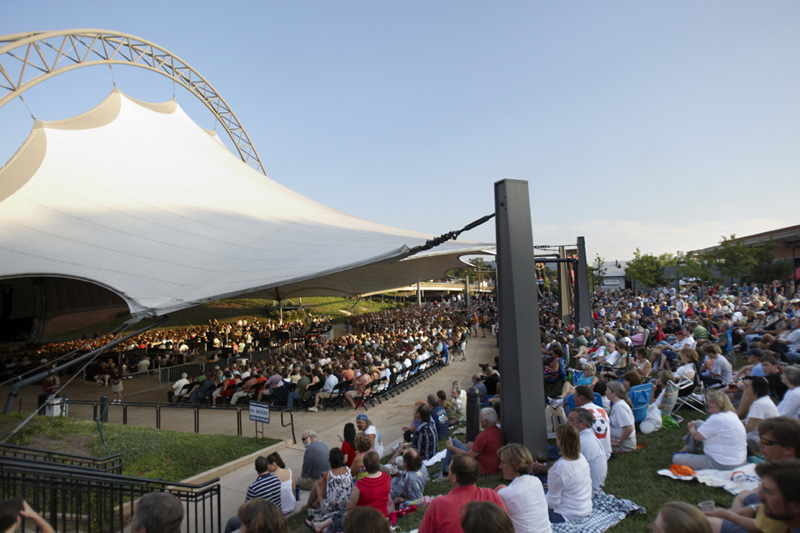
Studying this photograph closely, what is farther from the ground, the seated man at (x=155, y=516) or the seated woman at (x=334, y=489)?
the seated man at (x=155, y=516)

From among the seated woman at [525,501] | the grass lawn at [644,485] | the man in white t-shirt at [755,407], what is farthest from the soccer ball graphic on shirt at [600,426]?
the seated woman at [525,501]

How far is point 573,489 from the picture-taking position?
354 centimetres

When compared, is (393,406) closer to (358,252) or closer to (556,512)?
(358,252)

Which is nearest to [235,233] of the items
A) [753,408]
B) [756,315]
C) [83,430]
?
[83,430]

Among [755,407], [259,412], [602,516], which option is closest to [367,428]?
[259,412]

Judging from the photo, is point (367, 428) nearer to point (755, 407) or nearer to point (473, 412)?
point (473, 412)

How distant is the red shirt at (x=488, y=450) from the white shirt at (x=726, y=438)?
1.98 metres

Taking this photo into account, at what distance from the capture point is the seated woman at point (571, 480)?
3516 mm

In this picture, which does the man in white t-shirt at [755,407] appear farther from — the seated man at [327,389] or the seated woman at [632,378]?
the seated man at [327,389]

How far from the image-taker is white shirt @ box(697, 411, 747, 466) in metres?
Answer: 4.04

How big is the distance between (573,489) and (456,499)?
1379mm

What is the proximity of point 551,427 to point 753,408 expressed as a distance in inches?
104

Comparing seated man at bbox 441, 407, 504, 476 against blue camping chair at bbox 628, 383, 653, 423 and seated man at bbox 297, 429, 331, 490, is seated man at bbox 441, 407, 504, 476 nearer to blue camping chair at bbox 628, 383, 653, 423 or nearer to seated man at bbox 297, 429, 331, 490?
seated man at bbox 297, 429, 331, 490

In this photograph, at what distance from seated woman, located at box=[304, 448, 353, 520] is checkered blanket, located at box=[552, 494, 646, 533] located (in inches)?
74.4
